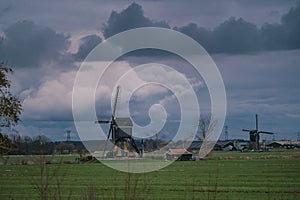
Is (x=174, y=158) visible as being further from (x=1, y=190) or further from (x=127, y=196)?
(x=127, y=196)

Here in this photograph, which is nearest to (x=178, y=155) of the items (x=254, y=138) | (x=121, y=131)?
(x=121, y=131)

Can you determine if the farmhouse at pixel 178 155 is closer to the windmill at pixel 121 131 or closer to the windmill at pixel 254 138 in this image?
the windmill at pixel 121 131

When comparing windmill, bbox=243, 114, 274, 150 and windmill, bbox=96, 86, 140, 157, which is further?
windmill, bbox=243, 114, 274, 150

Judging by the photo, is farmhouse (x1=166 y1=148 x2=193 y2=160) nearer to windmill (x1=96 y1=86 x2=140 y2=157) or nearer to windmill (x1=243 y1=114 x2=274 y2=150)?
windmill (x1=96 y1=86 x2=140 y2=157)

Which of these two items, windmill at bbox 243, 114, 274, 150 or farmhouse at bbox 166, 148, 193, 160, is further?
windmill at bbox 243, 114, 274, 150

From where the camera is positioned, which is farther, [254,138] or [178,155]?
[254,138]

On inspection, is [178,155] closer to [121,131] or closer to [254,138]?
[121,131]

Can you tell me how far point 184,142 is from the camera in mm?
135375

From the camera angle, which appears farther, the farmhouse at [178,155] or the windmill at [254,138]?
the windmill at [254,138]

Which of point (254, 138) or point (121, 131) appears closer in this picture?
point (121, 131)

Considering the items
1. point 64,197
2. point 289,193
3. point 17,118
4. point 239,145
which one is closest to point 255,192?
point 289,193

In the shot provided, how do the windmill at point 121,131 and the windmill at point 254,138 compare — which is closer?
the windmill at point 121,131

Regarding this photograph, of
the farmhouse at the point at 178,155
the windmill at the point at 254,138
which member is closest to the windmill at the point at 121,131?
the farmhouse at the point at 178,155

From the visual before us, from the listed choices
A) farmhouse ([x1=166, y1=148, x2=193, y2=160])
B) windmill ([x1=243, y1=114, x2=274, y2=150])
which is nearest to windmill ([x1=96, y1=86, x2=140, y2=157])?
farmhouse ([x1=166, y1=148, x2=193, y2=160])
